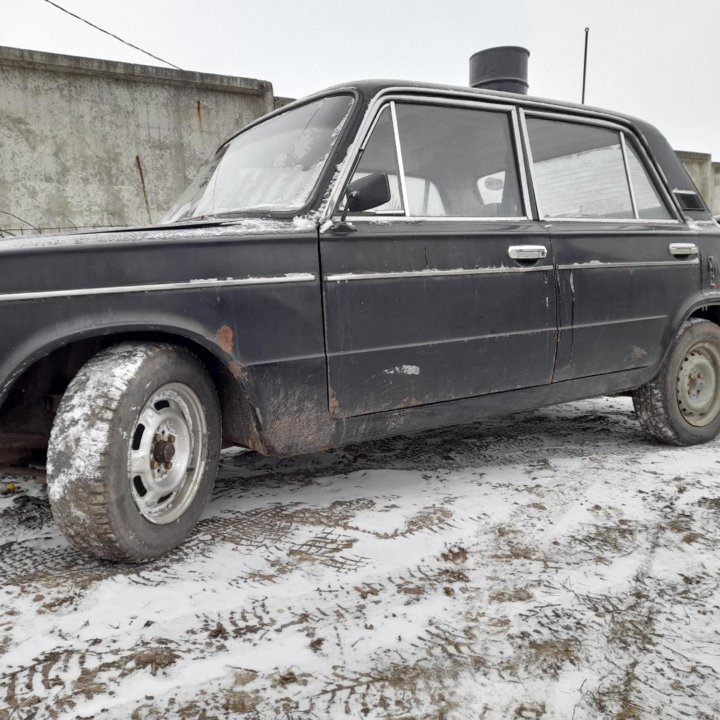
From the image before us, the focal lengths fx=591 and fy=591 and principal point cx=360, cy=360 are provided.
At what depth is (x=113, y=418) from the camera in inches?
74.4

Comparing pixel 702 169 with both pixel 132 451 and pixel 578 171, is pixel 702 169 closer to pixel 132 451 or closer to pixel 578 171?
pixel 578 171

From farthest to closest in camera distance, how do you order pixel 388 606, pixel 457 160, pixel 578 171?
pixel 578 171, pixel 457 160, pixel 388 606

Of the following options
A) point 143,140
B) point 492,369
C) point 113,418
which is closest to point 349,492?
point 492,369

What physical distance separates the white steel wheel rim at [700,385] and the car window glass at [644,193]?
859 mm

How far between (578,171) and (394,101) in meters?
1.31

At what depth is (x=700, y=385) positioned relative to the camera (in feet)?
12.2


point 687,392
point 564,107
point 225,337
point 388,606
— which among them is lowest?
point 388,606

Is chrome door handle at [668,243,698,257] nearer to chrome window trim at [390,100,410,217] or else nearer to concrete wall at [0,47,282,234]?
chrome window trim at [390,100,410,217]

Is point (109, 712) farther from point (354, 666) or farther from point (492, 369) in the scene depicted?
point (492, 369)

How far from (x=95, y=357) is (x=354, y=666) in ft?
4.24

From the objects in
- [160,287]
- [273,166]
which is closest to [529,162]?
[273,166]

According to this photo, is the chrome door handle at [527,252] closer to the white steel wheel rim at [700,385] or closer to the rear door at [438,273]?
the rear door at [438,273]

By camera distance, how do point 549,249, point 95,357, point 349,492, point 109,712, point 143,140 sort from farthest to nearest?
point 143,140 → point 549,249 → point 349,492 → point 95,357 → point 109,712

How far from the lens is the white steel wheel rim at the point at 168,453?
6.71ft
